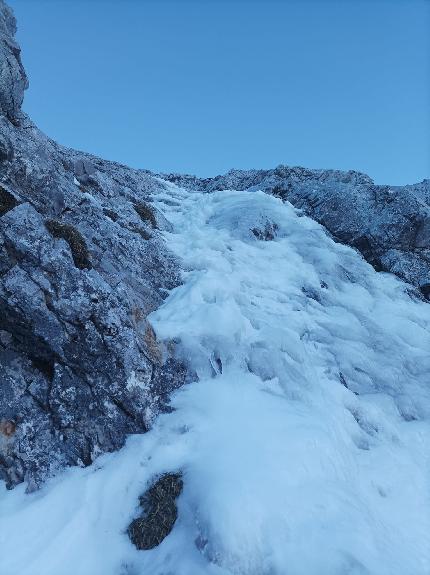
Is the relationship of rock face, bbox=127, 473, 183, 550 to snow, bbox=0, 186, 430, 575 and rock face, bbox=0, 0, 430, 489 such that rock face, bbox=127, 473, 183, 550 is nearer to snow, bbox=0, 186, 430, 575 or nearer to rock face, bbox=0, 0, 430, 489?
snow, bbox=0, 186, 430, 575

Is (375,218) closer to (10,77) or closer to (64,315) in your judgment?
(10,77)

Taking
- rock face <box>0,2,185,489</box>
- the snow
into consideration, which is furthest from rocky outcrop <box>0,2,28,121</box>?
the snow

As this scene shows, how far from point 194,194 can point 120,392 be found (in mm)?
22369

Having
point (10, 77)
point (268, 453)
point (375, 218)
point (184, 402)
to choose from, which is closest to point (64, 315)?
point (184, 402)

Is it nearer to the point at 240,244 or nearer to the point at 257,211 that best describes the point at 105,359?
the point at 240,244

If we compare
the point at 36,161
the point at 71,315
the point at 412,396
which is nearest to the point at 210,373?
the point at 71,315

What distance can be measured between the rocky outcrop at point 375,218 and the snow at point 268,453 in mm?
4021

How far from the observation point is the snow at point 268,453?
7996 mm

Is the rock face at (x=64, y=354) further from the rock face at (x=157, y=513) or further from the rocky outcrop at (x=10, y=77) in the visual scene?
the rocky outcrop at (x=10, y=77)

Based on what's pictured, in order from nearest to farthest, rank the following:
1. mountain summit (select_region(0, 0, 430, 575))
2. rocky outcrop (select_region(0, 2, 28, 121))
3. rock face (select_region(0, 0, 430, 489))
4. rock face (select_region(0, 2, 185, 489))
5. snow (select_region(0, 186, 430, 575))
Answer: snow (select_region(0, 186, 430, 575)), mountain summit (select_region(0, 0, 430, 575)), rock face (select_region(0, 2, 185, 489)), rock face (select_region(0, 0, 430, 489)), rocky outcrop (select_region(0, 2, 28, 121))

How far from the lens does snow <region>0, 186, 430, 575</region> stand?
7996mm

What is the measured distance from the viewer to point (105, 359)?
11.1 metres

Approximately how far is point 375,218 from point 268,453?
18.7 m

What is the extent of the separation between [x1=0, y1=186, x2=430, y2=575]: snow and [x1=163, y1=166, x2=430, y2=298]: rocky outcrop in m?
4.02
